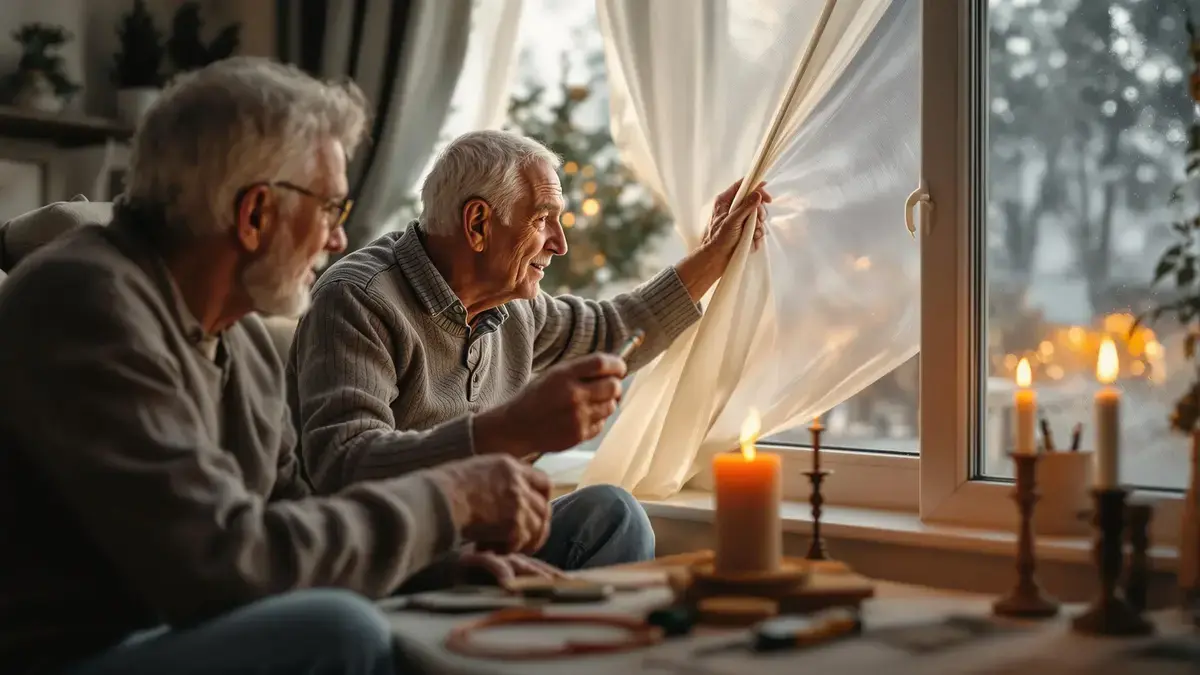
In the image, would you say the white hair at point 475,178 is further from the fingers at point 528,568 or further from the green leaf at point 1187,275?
the green leaf at point 1187,275

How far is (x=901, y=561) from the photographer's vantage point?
75.4 inches

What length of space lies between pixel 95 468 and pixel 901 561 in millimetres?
1245

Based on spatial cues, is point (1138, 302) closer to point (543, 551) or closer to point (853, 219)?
point (853, 219)

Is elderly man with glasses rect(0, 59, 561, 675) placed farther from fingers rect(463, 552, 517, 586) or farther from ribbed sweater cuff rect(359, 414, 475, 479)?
ribbed sweater cuff rect(359, 414, 475, 479)

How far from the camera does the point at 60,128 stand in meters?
3.07

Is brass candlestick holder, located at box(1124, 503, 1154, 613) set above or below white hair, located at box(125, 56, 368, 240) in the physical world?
below

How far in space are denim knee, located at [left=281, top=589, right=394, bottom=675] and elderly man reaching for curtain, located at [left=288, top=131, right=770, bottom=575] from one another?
50 centimetres

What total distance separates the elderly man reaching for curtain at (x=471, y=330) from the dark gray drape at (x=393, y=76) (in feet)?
2.48

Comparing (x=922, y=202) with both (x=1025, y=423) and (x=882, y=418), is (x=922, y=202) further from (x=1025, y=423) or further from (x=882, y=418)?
(x=1025, y=423)

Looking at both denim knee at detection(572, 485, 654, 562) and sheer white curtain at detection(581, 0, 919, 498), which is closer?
denim knee at detection(572, 485, 654, 562)

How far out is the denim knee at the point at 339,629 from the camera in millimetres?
1147

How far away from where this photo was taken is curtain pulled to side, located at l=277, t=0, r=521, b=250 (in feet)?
9.24

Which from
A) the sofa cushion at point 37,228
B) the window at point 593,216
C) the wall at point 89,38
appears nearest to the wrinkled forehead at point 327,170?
the sofa cushion at point 37,228

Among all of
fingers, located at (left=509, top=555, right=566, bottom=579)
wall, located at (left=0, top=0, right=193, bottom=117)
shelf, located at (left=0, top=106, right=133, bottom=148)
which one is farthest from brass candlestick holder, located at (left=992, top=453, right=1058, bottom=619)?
wall, located at (left=0, top=0, right=193, bottom=117)
